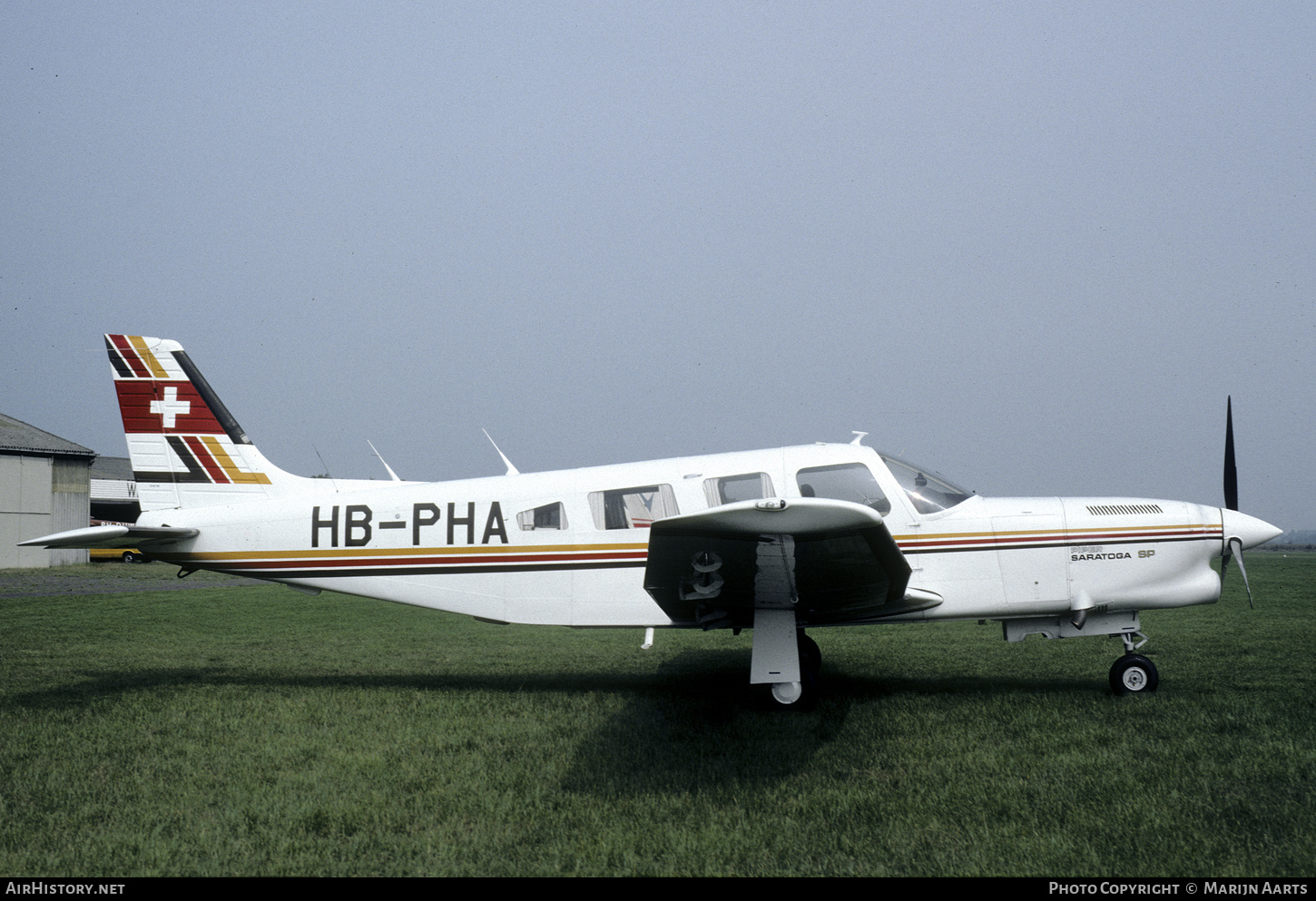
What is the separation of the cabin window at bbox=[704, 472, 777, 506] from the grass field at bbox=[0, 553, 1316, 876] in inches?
69.6

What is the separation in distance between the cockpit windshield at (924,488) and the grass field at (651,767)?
5.48 feet

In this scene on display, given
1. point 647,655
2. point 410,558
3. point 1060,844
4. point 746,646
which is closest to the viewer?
point 1060,844

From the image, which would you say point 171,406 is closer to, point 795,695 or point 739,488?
point 739,488

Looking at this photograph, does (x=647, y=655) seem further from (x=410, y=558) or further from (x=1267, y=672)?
(x=1267, y=672)

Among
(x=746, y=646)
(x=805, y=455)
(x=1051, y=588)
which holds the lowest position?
(x=746, y=646)

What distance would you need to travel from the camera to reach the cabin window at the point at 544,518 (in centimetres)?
768

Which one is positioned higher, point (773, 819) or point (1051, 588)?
point (1051, 588)

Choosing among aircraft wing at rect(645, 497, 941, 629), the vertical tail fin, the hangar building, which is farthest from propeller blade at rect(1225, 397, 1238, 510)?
the hangar building

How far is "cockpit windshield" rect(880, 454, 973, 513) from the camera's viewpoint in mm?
7379

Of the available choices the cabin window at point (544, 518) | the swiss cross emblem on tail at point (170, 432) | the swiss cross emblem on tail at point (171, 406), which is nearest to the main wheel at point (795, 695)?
the cabin window at point (544, 518)

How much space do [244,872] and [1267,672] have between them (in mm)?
9035

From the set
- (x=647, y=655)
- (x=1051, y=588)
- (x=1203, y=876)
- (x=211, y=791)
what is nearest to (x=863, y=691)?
(x=1051, y=588)

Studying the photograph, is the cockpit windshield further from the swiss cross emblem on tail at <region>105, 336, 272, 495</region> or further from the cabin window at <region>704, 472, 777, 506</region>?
the swiss cross emblem on tail at <region>105, 336, 272, 495</region>

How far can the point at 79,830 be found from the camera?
421 cm
